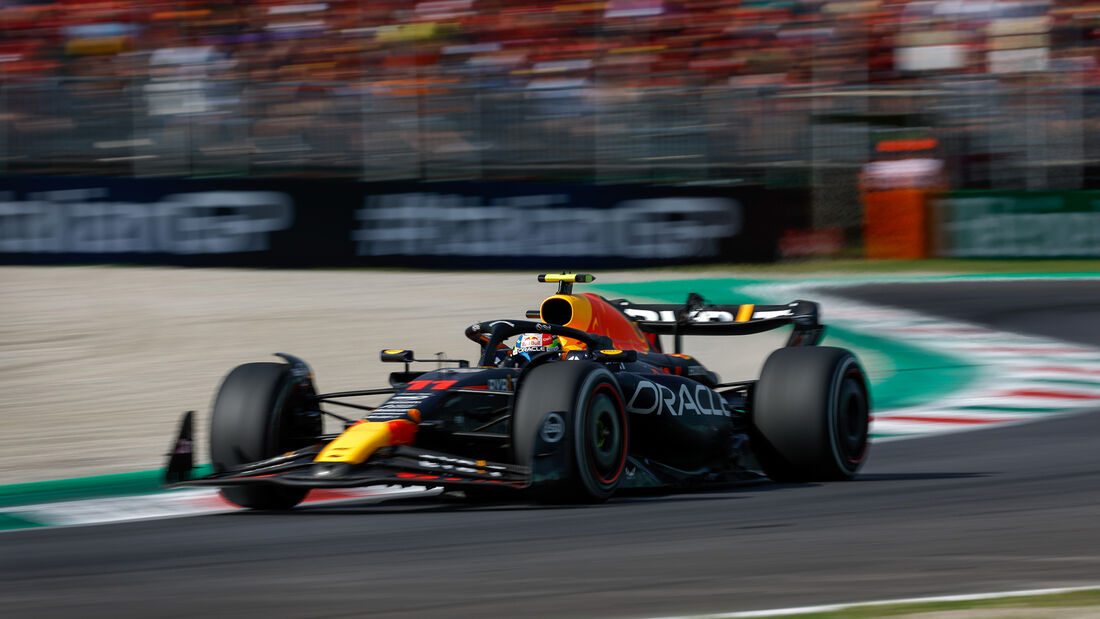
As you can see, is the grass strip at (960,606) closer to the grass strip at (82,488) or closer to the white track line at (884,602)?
the white track line at (884,602)

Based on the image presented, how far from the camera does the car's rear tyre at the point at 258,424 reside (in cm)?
683

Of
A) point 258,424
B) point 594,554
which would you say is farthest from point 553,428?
point 258,424

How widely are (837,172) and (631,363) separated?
1254 centimetres

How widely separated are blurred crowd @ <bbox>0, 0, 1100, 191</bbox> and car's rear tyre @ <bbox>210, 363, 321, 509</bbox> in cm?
1149

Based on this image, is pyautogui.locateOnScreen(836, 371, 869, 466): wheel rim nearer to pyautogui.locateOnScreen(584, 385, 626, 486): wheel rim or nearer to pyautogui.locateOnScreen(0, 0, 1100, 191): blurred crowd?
pyautogui.locateOnScreen(584, 385, 626, 486): wheel rim

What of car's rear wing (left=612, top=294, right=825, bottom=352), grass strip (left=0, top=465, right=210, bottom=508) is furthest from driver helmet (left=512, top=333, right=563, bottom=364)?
grass strip (left=0, top=465, right=210, bottom=508)

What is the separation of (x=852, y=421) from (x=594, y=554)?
8.93 feet

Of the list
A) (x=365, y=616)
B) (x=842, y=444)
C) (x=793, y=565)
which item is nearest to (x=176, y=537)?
(x=365, y=616)

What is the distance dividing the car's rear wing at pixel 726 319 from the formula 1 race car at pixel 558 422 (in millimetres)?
16

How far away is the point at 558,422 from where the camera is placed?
631 cm

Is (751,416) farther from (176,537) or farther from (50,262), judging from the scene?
(50,262)

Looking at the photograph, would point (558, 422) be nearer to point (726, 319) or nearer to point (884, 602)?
point (884, 602)

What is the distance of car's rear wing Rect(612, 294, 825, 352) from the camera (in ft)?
27.3

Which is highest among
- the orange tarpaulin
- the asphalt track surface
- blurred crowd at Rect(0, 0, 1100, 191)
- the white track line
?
blurred crowd at Rect(0, 0, 1100, 191)
